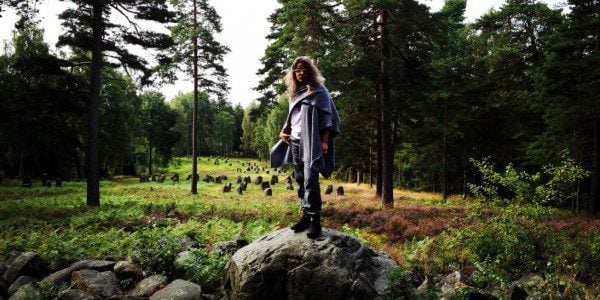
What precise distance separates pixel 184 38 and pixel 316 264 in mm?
23149

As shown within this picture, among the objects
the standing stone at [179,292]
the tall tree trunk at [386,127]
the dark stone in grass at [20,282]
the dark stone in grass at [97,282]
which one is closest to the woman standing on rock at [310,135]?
the standing stone at [179,292]

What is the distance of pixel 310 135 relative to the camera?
17.2ft

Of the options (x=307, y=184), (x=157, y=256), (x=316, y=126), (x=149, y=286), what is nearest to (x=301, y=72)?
(x=316, y=126)

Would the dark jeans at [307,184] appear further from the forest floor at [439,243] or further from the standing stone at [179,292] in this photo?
the standing stone at [179,292]

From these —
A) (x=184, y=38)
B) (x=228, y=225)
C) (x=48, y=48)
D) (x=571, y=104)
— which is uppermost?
(x=48, y=48)

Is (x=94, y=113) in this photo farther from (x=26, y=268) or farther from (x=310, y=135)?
(x=310, y=135)

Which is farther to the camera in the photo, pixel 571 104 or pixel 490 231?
pixel 571 104

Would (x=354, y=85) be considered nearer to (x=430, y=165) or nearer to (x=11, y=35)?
(x=430, y=165)

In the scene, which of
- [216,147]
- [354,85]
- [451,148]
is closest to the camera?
[354,85]

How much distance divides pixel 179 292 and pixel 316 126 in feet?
10.8

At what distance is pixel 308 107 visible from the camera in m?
5.36

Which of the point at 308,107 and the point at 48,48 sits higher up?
the point at 48,48

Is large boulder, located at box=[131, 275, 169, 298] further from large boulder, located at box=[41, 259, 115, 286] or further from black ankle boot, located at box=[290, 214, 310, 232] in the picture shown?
black ankle boot, located at box=[290, 214, 310, 232]

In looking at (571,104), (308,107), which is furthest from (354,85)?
(308,107)
